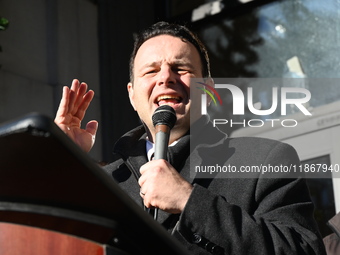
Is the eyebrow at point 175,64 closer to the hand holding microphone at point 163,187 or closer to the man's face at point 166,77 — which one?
the man's face at point 166,77

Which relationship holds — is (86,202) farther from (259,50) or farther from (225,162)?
(259,50)

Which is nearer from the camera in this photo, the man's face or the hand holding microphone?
the hand holding microphone

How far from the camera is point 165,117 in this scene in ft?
6.84

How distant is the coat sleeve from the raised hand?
1.66 feet

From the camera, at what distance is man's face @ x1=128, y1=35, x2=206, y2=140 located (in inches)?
91.7

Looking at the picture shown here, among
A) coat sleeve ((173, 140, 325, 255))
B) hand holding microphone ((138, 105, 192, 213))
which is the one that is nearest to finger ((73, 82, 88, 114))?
coat sleeve ((173, 140, 325, 255))

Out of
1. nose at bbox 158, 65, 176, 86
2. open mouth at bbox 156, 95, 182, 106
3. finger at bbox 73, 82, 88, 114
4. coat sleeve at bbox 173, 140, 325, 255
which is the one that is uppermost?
nose at bbox 158, 65, 176, 86

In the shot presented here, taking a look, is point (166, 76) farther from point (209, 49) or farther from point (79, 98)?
point (209, 49)

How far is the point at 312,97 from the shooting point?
547 centimetres

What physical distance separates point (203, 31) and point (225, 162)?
4.18 meters

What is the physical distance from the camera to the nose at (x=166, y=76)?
7.68 feet

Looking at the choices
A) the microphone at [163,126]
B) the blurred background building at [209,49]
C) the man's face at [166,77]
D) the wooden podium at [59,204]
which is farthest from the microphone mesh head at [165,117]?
the blurred background building at [209,49]

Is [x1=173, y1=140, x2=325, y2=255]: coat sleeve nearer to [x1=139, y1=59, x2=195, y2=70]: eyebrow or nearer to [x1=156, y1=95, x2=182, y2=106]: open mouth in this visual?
[x1=156, y1=95, x2=182, y2=106]: open mouth

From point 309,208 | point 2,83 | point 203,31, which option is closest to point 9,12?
point 2,83
